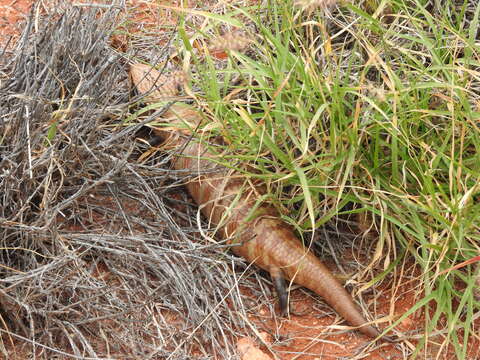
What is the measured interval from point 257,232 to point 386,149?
0.62 meters

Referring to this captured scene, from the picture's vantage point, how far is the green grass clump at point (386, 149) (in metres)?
3.29

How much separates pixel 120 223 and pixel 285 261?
69 centimetres

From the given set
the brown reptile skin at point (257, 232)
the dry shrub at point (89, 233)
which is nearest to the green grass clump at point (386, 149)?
the brown reptile skin at point (257, 232)

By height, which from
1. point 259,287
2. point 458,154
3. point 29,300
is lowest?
point 259,287

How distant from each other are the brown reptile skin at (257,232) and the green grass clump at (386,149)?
0.09 metres

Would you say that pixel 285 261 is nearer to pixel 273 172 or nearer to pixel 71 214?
pixel 273 172

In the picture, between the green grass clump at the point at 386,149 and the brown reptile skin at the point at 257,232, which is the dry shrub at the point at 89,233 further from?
the green grass clump at the point at 386,149

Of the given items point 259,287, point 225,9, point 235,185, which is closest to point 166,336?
point 259,287

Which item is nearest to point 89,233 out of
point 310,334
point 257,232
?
point 257,232

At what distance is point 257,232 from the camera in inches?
142

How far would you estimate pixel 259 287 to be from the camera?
3.61m

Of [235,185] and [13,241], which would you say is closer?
[13,241]

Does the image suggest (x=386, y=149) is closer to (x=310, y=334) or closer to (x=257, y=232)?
(x=257, y=232)

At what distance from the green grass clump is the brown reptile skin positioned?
0.09 metres
